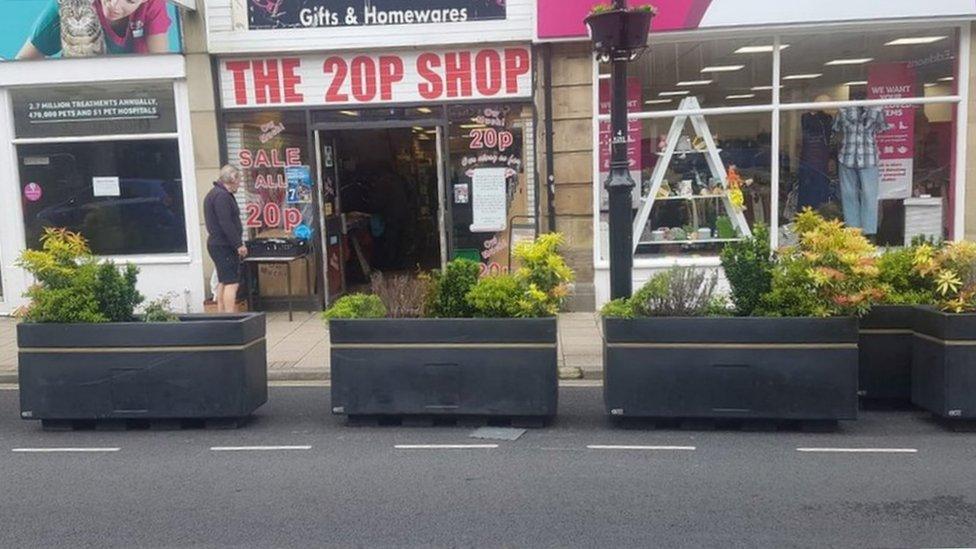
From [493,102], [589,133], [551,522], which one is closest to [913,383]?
[551,522]

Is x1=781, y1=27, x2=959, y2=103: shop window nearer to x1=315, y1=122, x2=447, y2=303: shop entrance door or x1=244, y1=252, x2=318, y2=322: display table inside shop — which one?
x1=315, y1=122, x2=447, y2=303: shop entrance door

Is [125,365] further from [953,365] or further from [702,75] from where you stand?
[702,75]

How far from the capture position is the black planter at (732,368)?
21.1 ft

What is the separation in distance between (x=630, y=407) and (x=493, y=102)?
5999 millimetres

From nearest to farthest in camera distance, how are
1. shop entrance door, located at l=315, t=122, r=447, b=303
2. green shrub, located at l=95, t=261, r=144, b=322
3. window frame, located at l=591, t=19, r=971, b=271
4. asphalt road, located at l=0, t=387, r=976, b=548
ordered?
1. asphalt road, located at l=0, t=387, r=976, b=548
2. green shrub, located at l=95, t=261, r=144, b=322
3. window frame, located at l=591, t=19, r=971, b=271
4. shop entrance door, located at l=315, t=122, r=447, b=303

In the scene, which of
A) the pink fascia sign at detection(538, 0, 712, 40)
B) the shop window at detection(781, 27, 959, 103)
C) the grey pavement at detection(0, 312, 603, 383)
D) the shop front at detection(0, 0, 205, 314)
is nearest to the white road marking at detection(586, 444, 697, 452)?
the grey pavement at detection(0, 312, 603, 383)

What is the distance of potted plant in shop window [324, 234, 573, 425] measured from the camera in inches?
266

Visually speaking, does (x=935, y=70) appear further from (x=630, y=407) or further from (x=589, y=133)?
(x=630, y=407)

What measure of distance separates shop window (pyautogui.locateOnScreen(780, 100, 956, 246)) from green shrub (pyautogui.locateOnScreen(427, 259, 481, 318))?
6.23 metres

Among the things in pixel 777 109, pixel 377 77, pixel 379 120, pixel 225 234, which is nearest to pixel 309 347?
pixel 225 234

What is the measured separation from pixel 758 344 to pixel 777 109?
5.74 metres

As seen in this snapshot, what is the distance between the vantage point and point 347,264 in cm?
1349

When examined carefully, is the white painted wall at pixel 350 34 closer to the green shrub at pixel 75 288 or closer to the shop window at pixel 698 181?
the shop window at pixel 698 181

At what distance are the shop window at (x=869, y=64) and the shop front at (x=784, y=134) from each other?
0.04 feet
